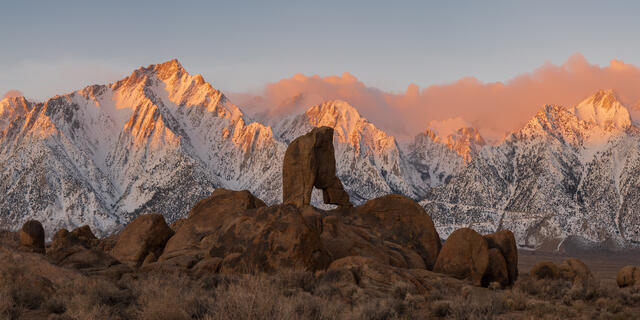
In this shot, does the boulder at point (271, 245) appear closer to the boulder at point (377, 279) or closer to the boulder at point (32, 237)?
the boulder at point (377, 279)

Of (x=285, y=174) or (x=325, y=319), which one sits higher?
(x=285, y=174)

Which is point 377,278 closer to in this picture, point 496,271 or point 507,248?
point 496,271

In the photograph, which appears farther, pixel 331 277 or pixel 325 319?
pixel 331 277

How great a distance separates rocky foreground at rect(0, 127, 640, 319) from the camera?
15.1 m

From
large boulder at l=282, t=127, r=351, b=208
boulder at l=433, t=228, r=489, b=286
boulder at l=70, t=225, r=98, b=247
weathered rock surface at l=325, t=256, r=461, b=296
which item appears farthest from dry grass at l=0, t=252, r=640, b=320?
→ boulder at l=70, t=225, r=98, b=247

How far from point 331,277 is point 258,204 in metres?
19.8

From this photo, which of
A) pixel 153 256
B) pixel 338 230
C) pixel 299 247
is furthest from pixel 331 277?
pixel 153 256

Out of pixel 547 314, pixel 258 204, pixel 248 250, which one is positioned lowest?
pixel 547 314

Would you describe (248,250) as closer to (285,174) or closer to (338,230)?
(338,230)

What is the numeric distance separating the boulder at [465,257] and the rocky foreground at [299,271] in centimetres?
6

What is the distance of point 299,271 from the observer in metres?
23.0

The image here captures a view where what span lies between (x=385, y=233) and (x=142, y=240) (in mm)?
14667

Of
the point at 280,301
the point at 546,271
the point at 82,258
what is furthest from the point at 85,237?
the point at 280,301

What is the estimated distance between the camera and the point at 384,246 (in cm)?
3394
